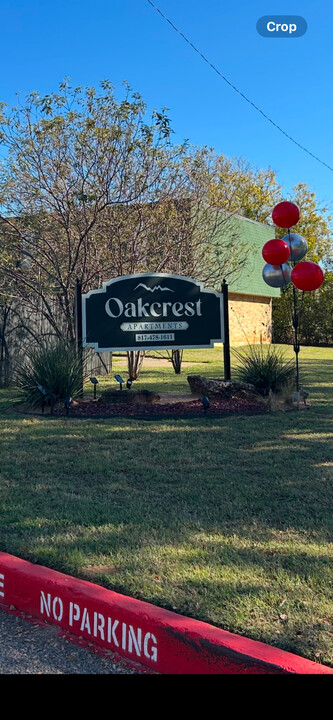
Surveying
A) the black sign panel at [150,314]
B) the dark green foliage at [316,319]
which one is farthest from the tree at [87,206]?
the dark green foliage at [316,319]

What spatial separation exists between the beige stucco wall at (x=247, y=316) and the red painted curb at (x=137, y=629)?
93.8ft

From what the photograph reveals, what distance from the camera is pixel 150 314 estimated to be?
11.7 m

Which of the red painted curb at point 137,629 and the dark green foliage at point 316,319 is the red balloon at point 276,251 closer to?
the red painted curb at point 137,629

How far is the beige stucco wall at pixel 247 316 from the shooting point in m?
33.8

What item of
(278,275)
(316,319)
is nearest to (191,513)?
(278,275)

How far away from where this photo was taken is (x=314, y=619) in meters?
3.51

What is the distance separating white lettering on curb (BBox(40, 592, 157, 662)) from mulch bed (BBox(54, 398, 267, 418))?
604 cm

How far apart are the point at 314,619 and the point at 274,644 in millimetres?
340

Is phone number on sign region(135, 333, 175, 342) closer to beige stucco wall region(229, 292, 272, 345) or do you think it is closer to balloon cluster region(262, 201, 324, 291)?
balloon cluster region(262, 201, 324, 291)

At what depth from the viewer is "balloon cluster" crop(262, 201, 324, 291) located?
10406 mm

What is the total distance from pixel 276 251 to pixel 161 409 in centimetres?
312

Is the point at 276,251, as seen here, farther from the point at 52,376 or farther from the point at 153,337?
the point at 52,376
